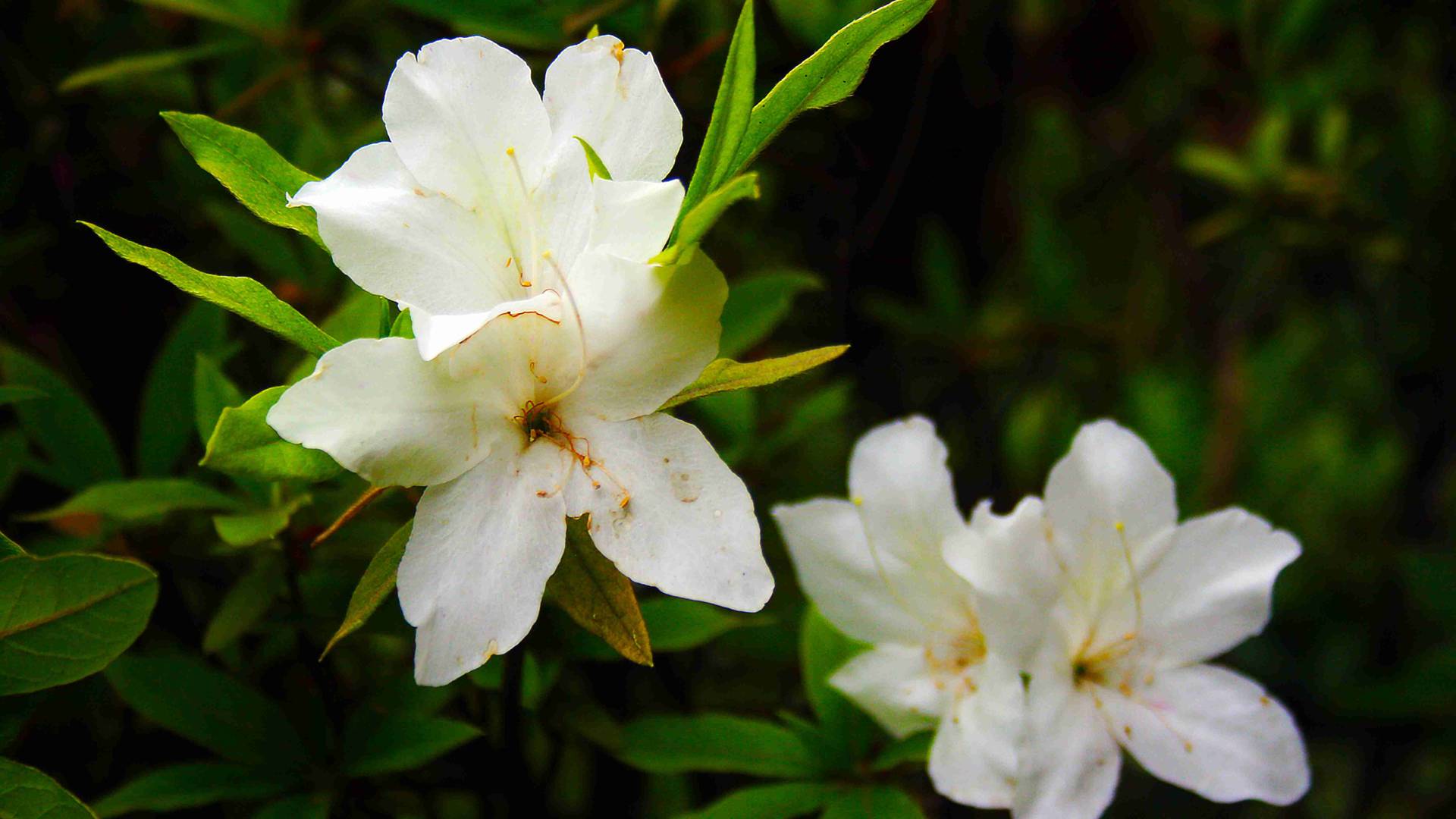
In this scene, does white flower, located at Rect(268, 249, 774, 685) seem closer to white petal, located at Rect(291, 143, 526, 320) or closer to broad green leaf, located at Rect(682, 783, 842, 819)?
white petal, located at Rect(291, 143, 526, 320)

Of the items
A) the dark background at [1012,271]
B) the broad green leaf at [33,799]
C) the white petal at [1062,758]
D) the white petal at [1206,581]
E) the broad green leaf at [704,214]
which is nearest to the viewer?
the broad green leaf at [704,214]

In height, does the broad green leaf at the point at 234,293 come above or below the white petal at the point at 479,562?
above

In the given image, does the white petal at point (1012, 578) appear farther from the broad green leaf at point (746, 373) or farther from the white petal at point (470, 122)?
the white petal at point (470, 122)

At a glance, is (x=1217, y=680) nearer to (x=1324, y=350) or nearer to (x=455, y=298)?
(x=455, y=298)

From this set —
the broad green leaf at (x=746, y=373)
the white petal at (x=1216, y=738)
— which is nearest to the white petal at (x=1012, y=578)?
the white petal at (x=1216, y=738)

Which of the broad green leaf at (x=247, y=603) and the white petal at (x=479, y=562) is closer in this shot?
the white petal at (x=479, y=562)

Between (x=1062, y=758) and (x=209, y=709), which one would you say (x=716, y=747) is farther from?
(x=209, y=709)

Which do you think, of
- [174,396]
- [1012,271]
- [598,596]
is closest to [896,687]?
[598,596]

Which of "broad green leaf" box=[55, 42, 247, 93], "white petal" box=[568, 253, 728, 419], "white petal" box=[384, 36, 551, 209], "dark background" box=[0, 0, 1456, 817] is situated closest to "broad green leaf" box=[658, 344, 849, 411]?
"white petal" box=[568, 253, 728, 419]
